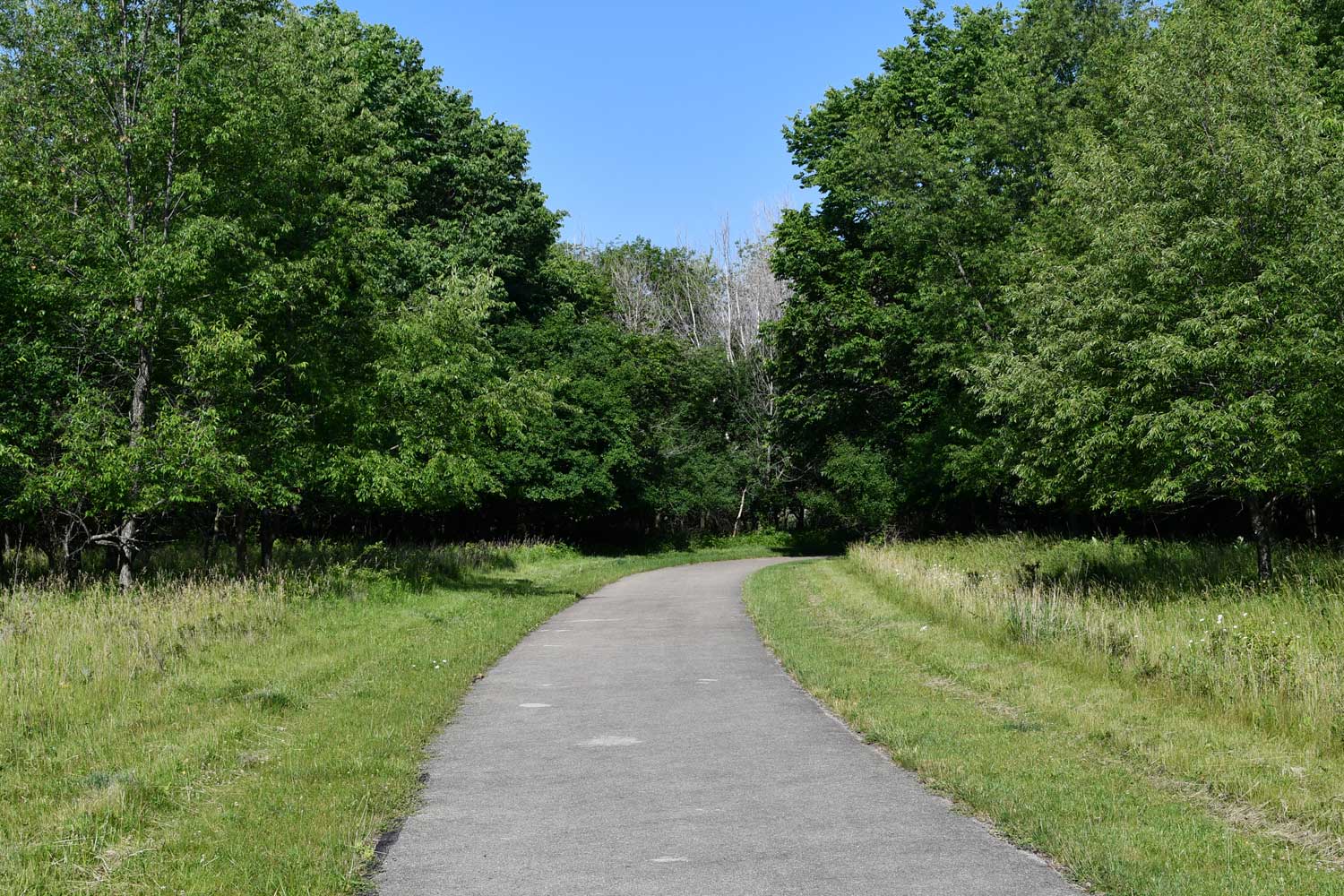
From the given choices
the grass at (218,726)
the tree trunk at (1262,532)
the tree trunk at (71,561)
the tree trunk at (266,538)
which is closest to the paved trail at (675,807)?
the grass at (218,726)

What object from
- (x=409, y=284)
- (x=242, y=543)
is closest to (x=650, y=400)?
(x=409, y=284)

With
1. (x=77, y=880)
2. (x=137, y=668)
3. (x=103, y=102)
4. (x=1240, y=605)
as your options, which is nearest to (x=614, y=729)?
(x=77, y=880)

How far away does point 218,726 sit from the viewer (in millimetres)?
8547

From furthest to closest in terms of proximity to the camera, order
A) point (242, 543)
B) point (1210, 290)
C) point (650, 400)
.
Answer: point (650, 400) → point (242, 543) → point (1210, 290)

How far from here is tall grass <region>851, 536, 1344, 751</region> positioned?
8953 millimetres

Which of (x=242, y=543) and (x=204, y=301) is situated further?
(x=242, y=543)

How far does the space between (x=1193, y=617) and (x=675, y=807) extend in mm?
10021

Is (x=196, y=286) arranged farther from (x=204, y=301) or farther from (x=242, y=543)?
(x=242, y=543)

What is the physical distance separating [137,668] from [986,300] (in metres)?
29.1

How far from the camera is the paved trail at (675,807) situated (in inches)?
208

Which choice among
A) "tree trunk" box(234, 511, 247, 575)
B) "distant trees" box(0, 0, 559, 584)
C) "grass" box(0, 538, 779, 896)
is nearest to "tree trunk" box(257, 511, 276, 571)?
"distant trees" box(0, 0, 559, 584)

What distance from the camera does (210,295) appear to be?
18.1 m

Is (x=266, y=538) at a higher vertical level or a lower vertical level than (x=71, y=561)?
higher

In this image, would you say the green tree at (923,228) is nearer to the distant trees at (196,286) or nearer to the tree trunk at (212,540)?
the distant trees at (196,286)
